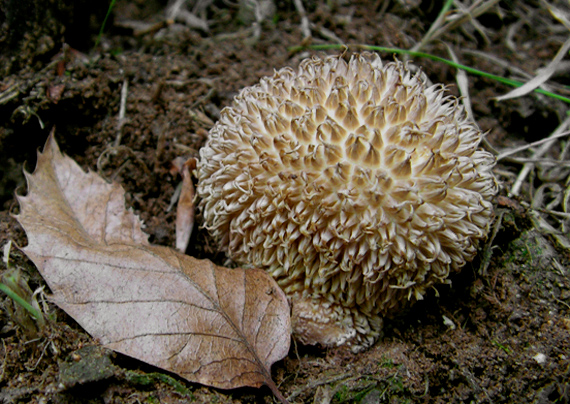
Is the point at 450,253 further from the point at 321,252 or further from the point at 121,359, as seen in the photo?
the point at 121,359

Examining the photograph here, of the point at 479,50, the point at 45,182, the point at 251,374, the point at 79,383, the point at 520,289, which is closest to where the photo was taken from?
the point at 79,383

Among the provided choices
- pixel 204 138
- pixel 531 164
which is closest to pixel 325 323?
pixel 204 138

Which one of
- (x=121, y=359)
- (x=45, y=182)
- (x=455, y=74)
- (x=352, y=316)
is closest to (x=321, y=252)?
(x=352, y=316)

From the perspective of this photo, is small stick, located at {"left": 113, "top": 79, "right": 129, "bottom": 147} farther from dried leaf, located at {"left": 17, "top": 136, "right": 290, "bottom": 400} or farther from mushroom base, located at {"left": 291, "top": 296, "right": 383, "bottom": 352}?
mushroom base, located at {"left": 291, "top": 296, "right": 383, "bottom": 352}

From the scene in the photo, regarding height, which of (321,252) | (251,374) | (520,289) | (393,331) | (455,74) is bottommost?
(393,331)

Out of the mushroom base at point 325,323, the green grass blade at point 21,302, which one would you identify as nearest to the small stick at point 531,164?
the mushroom base at point 325,323

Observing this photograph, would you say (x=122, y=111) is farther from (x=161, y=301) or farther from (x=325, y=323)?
(x=325, y=323)

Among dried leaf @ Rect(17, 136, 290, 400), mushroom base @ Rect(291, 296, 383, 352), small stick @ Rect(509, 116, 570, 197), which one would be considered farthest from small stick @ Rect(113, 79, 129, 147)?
small stick @ Rect(509, 116, 570, 197)
